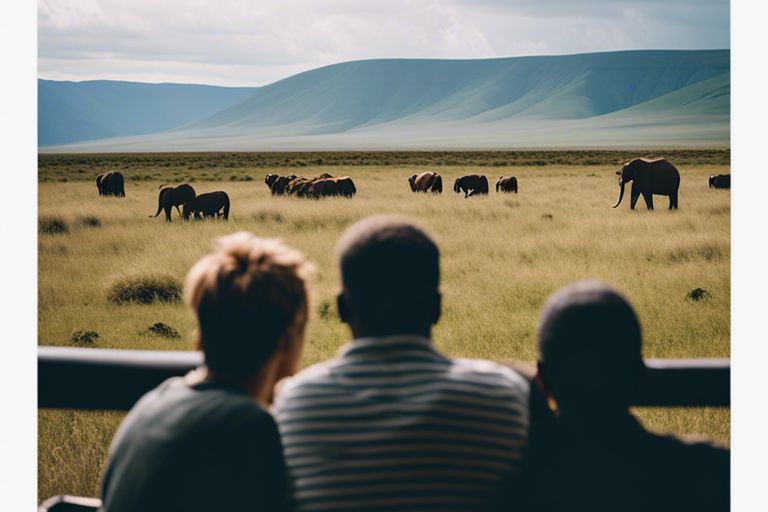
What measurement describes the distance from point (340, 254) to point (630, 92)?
167375 mm

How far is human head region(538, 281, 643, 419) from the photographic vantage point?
1.57m

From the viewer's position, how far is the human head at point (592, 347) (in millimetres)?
1567

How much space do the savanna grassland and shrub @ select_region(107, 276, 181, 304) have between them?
9 cm

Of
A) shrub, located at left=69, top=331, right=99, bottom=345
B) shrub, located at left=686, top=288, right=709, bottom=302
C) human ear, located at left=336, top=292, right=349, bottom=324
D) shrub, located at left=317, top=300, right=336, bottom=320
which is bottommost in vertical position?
shrub, located at left=69, top=331, right=99, bottom=345

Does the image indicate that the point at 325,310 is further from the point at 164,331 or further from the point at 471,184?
the point at 471,184

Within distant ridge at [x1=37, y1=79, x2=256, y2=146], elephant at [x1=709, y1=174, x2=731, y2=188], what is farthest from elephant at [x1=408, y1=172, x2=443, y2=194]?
distant ridge at [x1=37, y1=79, x2=256, y2=146]

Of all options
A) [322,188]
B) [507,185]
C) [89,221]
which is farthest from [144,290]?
[507,185]

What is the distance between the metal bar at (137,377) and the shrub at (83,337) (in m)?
5.77

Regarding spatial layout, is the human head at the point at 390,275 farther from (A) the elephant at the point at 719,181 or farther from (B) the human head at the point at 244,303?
(A) the elephant at the point at 719,181

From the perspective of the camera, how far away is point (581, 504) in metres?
1.58

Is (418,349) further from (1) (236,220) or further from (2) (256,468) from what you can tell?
(1) (236,220)

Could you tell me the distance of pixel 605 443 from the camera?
5.22 ft

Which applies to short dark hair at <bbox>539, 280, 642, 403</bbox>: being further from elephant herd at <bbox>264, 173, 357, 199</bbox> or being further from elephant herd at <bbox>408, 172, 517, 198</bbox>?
elephant herd at <bbox>408, 172, 517, 198</bbox>

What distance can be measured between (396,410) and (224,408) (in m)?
0.30
